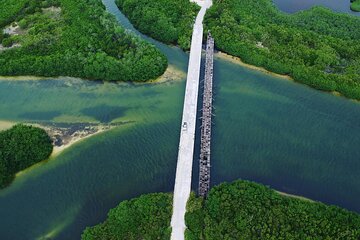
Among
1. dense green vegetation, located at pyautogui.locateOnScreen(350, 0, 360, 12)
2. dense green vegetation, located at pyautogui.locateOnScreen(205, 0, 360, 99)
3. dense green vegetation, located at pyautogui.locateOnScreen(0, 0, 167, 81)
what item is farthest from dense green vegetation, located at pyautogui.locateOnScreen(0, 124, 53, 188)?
dense green vegetation, located at pyautogui.locateOnScreen(350, 0, 360, 12)

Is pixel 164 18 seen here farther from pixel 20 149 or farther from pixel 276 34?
pixel 20 149

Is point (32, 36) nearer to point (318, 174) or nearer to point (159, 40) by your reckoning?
point (159, 40)

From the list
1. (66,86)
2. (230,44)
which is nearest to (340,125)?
(230,44)

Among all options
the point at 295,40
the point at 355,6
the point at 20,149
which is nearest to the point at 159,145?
the point at 20,149

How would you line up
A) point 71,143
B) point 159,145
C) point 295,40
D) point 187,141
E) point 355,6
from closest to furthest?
point 187,141
point 159,145
point 71,143
point 295,40
point 355,6

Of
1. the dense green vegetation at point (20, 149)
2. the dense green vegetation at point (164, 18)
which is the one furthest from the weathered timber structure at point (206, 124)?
the dense green vegetation at point (20, 149)

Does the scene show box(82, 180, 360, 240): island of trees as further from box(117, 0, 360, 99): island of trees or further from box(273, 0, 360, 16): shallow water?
box(273, 0, 360, 16): shallow water

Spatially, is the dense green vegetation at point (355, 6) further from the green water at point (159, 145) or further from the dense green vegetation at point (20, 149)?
the dense green vegetation at point (20, 149)
